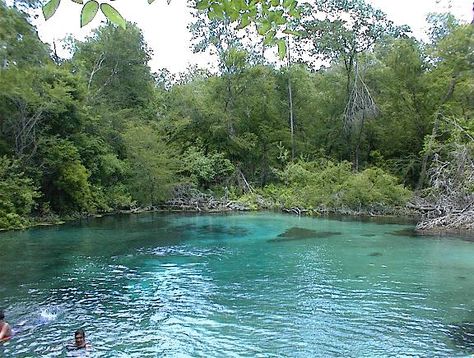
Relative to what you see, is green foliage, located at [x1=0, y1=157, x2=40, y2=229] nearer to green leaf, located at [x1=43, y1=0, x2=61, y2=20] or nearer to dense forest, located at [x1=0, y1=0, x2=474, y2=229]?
dense forest, located at [x1=0, y1=0, x2=474, y2=229]

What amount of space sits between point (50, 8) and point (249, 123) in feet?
132

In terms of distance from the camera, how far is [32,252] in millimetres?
17016

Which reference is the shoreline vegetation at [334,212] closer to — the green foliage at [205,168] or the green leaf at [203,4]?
the green foliage at [205,168]

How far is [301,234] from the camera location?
876 inches

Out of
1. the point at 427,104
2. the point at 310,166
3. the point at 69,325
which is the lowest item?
the point at 69,325

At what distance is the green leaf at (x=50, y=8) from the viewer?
205cm

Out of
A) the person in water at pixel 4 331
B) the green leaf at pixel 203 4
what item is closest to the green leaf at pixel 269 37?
the green leaf at pixel 203 4

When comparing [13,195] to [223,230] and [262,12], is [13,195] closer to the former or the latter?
[223,230]

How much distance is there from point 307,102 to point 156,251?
2778 centimetres

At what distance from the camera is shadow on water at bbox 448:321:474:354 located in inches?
334

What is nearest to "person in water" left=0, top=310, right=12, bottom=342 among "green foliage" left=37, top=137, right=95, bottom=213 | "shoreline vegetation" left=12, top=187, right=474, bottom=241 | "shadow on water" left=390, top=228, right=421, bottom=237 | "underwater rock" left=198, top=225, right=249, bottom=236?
"underwater rock" left=198, top=225, right=249, bottom=236

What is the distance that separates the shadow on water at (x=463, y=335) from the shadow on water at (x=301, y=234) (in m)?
11.1

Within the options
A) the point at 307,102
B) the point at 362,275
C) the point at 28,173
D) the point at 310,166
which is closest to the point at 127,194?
the point at 28,173

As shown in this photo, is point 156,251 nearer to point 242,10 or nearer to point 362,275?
point 362,275
